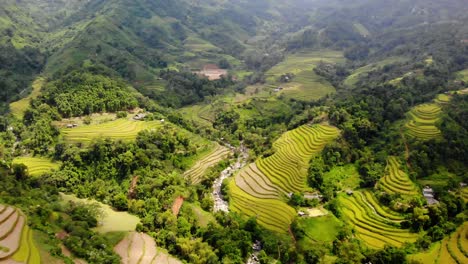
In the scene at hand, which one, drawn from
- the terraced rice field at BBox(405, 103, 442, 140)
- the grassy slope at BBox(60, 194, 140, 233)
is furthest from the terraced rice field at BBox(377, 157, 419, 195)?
the grassy slope at BBox(60, 194, 140, 233)

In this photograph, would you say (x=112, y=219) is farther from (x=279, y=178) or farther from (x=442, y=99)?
(x=442, y=99)

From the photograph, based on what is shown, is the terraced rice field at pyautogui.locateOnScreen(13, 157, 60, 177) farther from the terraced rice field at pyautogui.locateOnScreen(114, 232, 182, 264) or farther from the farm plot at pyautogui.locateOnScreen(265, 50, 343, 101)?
the farm plot at pyautogui.locateOnScreen(265, 50, 343, 101)

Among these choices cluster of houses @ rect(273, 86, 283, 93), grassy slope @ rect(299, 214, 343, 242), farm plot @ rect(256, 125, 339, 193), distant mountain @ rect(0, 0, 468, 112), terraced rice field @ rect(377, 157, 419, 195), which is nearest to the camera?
grassy slope @ rect(299, 214, 343, 242)

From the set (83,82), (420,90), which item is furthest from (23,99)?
(420,90)

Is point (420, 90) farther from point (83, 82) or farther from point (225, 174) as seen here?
point (83, 82)

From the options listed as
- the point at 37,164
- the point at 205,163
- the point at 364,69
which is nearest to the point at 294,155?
the point at 205,163

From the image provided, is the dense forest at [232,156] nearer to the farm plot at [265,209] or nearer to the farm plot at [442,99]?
the farm plot at [265,209]
